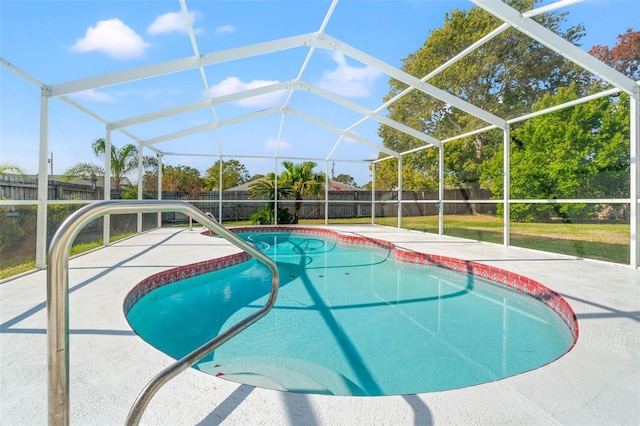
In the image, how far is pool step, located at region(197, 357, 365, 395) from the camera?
8.41 ft

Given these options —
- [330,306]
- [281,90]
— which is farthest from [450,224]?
[330,306]

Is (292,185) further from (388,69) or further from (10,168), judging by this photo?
(10,168)

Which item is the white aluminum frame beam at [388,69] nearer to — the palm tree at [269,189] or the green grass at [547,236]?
the green grass at [547,236]

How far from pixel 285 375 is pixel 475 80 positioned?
829 centimetres

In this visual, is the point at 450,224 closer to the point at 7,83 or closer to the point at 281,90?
the point at 281,90

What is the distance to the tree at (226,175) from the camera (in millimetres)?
17816

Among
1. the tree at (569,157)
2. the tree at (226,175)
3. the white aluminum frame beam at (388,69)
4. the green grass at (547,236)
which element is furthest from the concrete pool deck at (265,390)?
the tree at (226,175)

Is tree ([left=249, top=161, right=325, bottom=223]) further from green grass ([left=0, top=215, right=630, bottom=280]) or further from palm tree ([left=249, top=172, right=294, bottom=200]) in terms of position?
green grass ([left=0, top=215, right=630, bottom=280])

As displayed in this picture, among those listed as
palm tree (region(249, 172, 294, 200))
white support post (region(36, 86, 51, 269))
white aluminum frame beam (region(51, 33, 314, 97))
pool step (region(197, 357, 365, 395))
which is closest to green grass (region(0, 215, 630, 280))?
A: white support post (region(36, 86, 51, 269))

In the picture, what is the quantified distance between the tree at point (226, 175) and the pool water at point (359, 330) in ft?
40.7

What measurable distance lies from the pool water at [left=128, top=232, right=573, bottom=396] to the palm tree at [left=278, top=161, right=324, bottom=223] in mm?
7711

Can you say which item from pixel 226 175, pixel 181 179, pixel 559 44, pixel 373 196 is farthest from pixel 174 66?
pixel 226 175

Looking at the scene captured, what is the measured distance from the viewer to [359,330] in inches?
148

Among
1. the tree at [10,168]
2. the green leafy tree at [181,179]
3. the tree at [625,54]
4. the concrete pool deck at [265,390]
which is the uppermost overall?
the tree at [625,54]
